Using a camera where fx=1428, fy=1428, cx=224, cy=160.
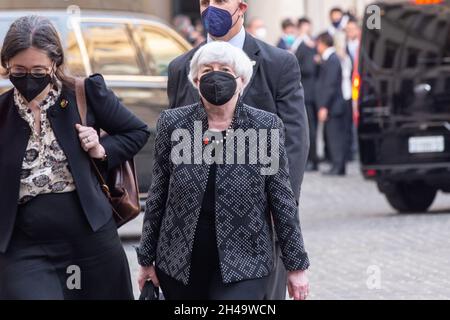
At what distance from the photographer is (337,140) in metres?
20.0

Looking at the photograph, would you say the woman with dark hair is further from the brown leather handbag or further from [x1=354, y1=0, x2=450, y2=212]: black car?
[x1=354, y1=0, x2=450, y2=212]: black car

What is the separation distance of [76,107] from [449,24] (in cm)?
826

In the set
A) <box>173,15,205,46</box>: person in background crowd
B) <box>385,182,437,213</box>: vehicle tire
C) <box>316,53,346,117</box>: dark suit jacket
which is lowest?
<box>173,15,205,46</box>: person in background crowd

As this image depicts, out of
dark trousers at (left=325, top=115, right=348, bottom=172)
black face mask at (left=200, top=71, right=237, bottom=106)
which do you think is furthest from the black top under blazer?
dark trousers at (left=325, top=115, right=348, bottom=172)

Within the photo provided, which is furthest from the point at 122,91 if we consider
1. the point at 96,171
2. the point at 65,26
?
the point at 96,171

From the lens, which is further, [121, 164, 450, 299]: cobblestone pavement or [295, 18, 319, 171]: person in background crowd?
[295, 18, 319, 171]: person in background crowd

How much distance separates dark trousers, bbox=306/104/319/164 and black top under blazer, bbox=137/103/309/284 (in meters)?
14.6

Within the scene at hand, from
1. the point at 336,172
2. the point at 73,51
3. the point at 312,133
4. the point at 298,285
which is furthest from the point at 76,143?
the point at 312,133

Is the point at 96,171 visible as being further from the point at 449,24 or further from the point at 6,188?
the point at 449,24

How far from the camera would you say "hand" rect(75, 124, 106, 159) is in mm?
5680

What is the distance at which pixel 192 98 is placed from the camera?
255 inches

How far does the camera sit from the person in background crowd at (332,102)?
19797 mm

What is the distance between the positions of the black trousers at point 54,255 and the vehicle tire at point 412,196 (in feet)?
29.1

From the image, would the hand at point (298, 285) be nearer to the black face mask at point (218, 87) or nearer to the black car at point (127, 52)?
the black face mask at point (218, 87)
